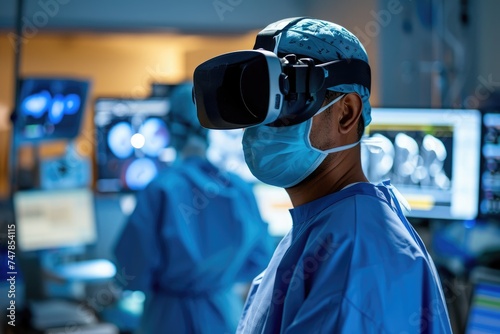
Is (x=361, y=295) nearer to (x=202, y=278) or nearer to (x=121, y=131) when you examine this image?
(x=202, y=278)

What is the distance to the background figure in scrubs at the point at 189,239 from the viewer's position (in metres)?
2.66

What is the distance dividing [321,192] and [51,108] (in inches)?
110

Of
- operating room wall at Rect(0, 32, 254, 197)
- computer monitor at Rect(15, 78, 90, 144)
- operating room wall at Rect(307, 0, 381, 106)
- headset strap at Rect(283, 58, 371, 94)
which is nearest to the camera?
headset strap at Rect(283, 58, 371, 94)

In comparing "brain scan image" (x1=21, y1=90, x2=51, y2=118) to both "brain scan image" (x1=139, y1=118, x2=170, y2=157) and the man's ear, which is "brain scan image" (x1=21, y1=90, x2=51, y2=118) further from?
the man's ear

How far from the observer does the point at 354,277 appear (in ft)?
3.29

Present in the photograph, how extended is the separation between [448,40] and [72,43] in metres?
3.71

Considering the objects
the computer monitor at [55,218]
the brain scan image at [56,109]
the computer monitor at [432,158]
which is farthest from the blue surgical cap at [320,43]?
the computer monitor at [55,218]

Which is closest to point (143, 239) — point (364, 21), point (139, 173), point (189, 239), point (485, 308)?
point (189, 239)

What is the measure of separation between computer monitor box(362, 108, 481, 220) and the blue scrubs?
1543 mm

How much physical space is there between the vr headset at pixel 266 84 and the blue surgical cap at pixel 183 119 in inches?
62.4

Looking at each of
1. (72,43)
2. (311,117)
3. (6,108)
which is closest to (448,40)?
(311,117)

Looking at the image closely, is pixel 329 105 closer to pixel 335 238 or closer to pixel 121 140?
pixel 335 238

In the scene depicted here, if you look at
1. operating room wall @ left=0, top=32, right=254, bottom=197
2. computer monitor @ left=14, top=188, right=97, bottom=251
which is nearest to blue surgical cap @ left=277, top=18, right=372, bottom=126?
computer monitor @ left=14, top=188, right=97, bottom=251

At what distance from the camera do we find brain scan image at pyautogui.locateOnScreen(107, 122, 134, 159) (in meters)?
4.10
